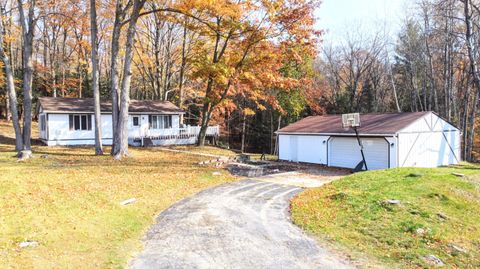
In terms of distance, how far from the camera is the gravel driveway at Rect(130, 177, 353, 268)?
6289 millimetres

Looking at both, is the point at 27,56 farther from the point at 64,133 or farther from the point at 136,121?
the point at 136,121

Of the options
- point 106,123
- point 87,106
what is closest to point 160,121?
point 106,123

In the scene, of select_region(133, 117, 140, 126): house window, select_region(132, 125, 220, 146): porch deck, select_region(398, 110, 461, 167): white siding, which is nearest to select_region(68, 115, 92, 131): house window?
select_region(133, 117, 140, 126): house window

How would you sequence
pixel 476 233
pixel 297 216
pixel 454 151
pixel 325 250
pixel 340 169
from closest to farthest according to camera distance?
1. pixel 325 250
2. pixel 476 233
3. pixel 297 216
4. pixel 340 169
5. pixel 454 151

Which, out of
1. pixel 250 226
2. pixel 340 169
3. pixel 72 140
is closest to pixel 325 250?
pixel 250 226

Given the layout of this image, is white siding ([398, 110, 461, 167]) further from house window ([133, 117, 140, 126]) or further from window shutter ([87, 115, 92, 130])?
window shutter ([87, 115, 92, 130])

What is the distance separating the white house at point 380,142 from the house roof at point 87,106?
1159 cm

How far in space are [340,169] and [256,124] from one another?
20214mm

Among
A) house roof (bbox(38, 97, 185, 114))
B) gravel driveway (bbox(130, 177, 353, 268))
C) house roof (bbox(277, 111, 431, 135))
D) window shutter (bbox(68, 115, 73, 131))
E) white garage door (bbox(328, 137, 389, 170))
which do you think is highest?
house roof (bbox(38, 97, 185, 114))

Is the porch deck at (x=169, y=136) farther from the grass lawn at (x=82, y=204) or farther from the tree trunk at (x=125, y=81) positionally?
the grass lawn at (x=82, y=204)

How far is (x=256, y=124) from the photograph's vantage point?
38719 mm

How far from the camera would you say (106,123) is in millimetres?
26328

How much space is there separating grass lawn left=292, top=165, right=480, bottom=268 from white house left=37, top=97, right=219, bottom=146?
60.7 ft

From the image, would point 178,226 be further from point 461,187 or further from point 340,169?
point 340,169
